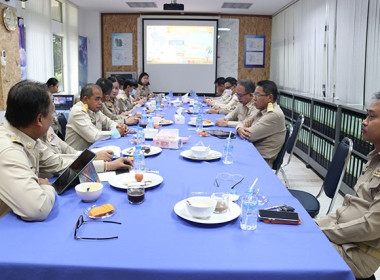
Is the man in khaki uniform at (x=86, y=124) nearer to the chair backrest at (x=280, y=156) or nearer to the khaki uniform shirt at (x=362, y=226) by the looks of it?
the chair backrest at (x=280, y=156)

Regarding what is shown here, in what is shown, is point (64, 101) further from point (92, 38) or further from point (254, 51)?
point (254, 51)

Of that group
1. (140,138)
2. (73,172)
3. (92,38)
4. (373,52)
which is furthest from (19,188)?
(92,38)

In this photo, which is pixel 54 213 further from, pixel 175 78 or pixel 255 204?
pixel 175 78

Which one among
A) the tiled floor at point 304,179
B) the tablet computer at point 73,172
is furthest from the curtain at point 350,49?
the tablet computer at point 73,172

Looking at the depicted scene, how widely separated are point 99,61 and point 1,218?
8231 millimetres

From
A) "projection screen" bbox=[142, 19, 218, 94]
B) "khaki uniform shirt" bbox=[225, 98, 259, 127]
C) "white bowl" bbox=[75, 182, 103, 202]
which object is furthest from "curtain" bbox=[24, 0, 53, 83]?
"white bowl" bbox=[75, 182, 103, 202]

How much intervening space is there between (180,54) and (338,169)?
7408mm

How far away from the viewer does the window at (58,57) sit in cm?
750

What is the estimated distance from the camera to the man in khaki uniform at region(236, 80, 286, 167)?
3.23 meters

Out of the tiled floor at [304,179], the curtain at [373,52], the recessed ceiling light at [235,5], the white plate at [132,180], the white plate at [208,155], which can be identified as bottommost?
the tiled floor at [304,179]

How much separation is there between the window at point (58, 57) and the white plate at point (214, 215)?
6715 mm

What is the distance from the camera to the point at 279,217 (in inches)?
56.4

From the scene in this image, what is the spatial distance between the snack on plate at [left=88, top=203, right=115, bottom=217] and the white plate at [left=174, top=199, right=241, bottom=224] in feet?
0.88

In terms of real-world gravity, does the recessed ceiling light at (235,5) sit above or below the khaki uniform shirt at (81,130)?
above
